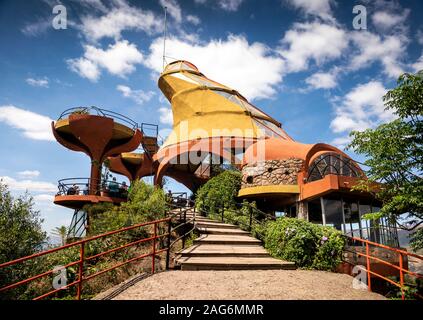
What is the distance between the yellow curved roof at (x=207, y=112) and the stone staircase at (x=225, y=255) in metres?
12.3

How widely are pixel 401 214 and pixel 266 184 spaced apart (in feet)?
24.8

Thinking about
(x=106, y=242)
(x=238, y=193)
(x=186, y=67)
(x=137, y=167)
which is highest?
(x=186, y=67)

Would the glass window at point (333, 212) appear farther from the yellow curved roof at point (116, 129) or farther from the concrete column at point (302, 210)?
the yellow curved roof at point (116, 129)

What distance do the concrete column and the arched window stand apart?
1.23m

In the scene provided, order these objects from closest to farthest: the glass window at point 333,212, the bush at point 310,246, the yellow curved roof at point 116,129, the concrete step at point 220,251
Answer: the concrete step at point 220,251, the bush at point 310,246, the glass window at point 333,212, the yellow curved roof at point 116,129

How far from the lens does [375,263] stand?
10914mm

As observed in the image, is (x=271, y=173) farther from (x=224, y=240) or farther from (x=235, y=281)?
(x=235, y=281)

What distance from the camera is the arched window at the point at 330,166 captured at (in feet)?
49.4

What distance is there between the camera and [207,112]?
24250mm

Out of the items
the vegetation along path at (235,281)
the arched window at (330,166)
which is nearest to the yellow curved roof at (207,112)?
the arched window at (330,166)

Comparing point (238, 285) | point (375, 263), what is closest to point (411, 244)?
point (375, 263)

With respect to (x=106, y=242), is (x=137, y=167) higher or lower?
higher

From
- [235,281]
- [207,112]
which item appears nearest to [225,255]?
[235,281]
